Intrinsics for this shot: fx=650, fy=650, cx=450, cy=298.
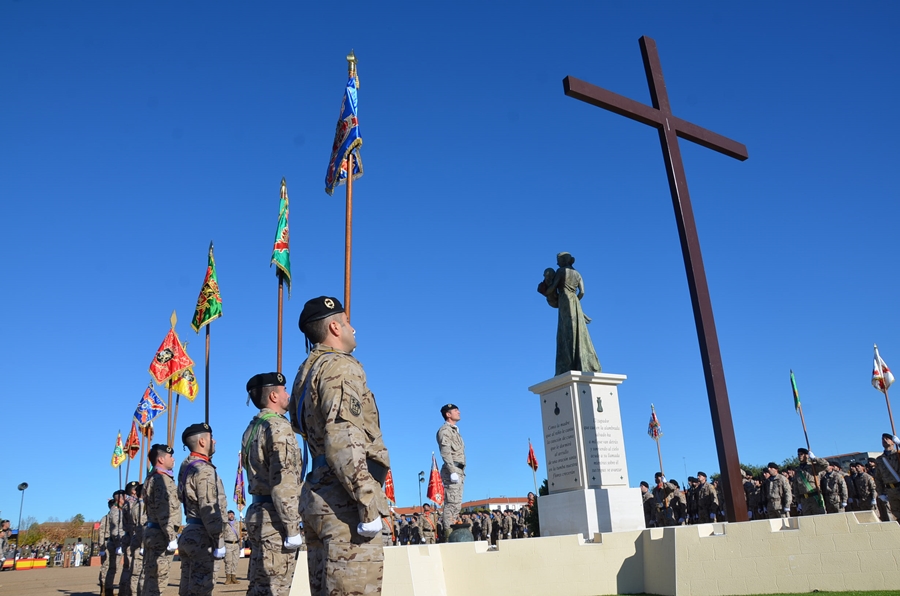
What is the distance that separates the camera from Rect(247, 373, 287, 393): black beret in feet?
20.4

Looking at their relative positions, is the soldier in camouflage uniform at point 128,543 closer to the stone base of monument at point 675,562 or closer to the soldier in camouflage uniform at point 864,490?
the stone base of monument at point 675,562

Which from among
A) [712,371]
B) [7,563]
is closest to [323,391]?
[712,371]

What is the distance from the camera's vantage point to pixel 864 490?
15984 millimetres

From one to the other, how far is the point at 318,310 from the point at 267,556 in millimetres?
2865

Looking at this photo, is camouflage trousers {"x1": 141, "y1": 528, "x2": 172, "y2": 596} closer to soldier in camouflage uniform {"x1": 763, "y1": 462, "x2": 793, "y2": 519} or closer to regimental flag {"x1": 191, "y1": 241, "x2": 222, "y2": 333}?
regimental flag {"x1": 191, "y1": 241, "x2": 222, "y2": 333}

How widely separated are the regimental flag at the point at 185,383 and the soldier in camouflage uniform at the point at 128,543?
5.66 m

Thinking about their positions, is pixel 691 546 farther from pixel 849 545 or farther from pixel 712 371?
pixel 712 371

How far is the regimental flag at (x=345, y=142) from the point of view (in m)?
10.8

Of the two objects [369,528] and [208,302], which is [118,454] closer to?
[208,302]

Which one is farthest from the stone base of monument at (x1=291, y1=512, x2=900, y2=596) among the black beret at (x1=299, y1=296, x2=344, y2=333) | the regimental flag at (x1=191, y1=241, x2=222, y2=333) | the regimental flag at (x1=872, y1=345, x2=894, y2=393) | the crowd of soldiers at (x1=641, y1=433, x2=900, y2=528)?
the regimental flag at (x1=872, y1=345, x2=894, y2=393)

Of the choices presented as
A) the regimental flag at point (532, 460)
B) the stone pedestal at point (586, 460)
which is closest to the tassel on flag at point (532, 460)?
the regimental flag at point (532, 460)

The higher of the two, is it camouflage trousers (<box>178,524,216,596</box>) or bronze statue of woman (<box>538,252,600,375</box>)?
bronze statue of woman (<box>538,252,600,375</box>)

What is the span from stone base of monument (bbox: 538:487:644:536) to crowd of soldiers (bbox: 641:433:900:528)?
6.65m

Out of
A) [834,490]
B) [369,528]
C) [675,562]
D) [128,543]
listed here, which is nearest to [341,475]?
[369,528]
